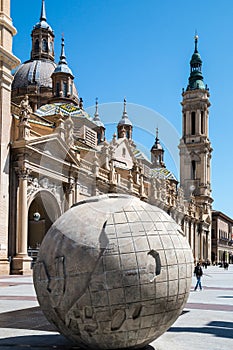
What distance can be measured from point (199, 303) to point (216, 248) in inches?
4048

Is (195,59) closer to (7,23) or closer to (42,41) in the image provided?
(42,41)

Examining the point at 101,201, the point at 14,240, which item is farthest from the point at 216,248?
the point at 101,201

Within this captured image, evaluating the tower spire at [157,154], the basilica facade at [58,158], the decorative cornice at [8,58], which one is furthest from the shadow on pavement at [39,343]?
the tower spire at [157,154]

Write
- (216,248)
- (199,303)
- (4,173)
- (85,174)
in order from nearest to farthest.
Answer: (199,303)
(4,173)
(85,174)
(216,248)

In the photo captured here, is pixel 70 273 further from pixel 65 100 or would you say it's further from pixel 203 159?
pixel 203 159

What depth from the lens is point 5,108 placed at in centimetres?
2977

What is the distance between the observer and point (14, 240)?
30031mm

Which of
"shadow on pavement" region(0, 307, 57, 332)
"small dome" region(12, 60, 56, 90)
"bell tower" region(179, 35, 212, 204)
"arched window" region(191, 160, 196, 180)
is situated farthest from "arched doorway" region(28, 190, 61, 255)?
"arched window" region(191, 160, 196, 180)

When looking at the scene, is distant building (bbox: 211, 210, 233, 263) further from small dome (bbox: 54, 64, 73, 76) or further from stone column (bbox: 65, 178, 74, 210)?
stone column (bbox: 65, 178, 74, 210)

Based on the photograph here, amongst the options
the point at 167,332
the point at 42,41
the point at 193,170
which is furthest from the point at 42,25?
the point at 167,332

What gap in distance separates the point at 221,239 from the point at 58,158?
91.2 meters

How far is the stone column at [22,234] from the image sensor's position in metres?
29.1

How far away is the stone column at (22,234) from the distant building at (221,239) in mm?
86154

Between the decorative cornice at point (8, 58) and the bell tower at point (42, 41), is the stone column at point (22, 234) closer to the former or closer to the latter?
the decorative cornice at point (8, 58)
